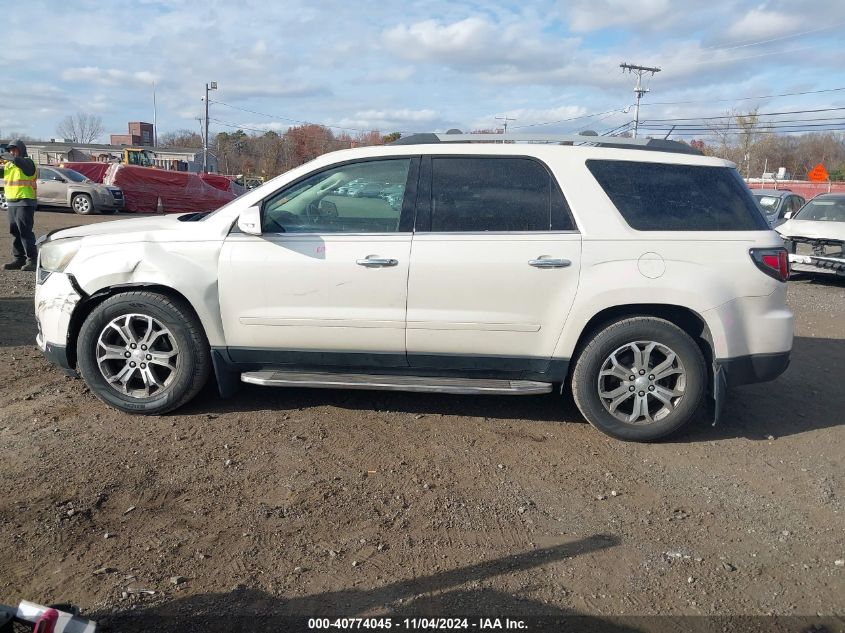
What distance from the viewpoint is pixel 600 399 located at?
445 cm

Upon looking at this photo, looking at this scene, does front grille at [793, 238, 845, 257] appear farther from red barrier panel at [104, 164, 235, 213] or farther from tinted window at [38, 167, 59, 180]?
tinted window at [38, 167, 59, 180]

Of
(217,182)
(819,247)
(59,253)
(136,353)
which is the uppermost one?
(217,182)

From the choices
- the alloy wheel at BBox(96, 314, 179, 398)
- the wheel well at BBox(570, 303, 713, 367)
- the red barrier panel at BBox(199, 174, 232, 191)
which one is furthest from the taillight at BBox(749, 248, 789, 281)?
the red barrier panel at BBox(199, 174, 232, 191)

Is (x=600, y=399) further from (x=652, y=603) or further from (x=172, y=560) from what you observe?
(x=172, y=560)

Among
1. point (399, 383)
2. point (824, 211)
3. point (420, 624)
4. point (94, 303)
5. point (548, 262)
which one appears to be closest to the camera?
point (420, 624)

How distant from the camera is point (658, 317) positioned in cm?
443

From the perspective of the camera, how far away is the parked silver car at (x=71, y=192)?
924 inches

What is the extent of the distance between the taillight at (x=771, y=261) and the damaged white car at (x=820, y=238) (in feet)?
26.5

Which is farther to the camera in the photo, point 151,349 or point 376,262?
point 151,349

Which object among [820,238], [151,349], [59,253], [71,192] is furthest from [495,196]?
[71,192]

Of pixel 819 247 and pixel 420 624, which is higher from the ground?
pixel 819 247

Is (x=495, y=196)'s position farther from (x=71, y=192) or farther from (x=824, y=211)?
(x=71, y=192)

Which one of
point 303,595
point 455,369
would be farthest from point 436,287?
point 303,595

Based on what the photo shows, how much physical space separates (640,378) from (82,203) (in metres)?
23.4
